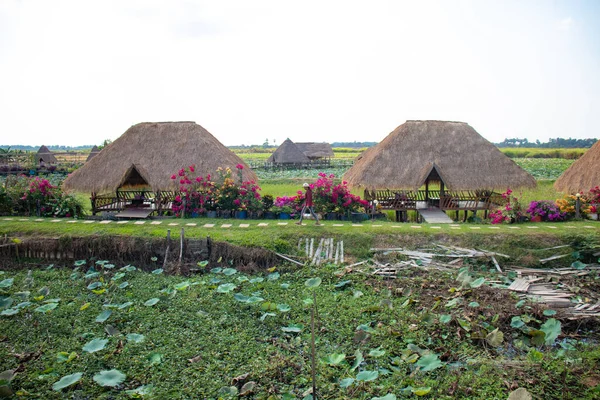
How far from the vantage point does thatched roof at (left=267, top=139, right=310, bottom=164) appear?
36.3 m

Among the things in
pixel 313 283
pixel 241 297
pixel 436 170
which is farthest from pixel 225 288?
pixel 436 170

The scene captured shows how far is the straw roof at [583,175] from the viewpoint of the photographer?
1356 centimetres

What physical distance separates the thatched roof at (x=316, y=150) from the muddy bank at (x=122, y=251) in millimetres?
29915

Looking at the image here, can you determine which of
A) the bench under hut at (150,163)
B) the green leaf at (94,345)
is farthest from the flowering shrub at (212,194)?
the green leaf at (94,345)

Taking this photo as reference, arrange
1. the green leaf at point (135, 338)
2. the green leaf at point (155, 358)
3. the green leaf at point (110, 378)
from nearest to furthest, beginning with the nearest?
1. the green leaf at point (110, 378)
2. the green leaf at point (155, 358)
3. the green leaf at point (135, 338)

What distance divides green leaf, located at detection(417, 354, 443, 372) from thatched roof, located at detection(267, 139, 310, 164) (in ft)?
102

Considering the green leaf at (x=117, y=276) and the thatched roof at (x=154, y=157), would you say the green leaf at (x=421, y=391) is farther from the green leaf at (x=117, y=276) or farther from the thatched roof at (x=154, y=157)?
the thatched roof at (x=154, y=157)

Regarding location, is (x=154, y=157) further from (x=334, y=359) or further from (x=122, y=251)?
(x=334, y=359)

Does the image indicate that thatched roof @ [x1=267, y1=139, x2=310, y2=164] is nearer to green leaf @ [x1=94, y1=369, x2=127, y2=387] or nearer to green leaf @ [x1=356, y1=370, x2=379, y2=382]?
green leaf @ [x1=94, y1=369, x2=127, y2=387]

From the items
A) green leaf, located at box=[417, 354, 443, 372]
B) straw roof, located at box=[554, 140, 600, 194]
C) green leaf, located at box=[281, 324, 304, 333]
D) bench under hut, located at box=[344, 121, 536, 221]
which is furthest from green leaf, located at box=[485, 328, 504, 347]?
straw roof, located at box=[554, 140, 600, 194]

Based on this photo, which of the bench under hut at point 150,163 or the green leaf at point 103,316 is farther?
the bench under hut at point 150,163

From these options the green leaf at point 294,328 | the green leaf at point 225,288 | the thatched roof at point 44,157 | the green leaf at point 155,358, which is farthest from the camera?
the thatched roof at point 44,157

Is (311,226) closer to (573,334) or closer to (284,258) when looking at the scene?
(284,258)

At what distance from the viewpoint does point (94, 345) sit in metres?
6.07
